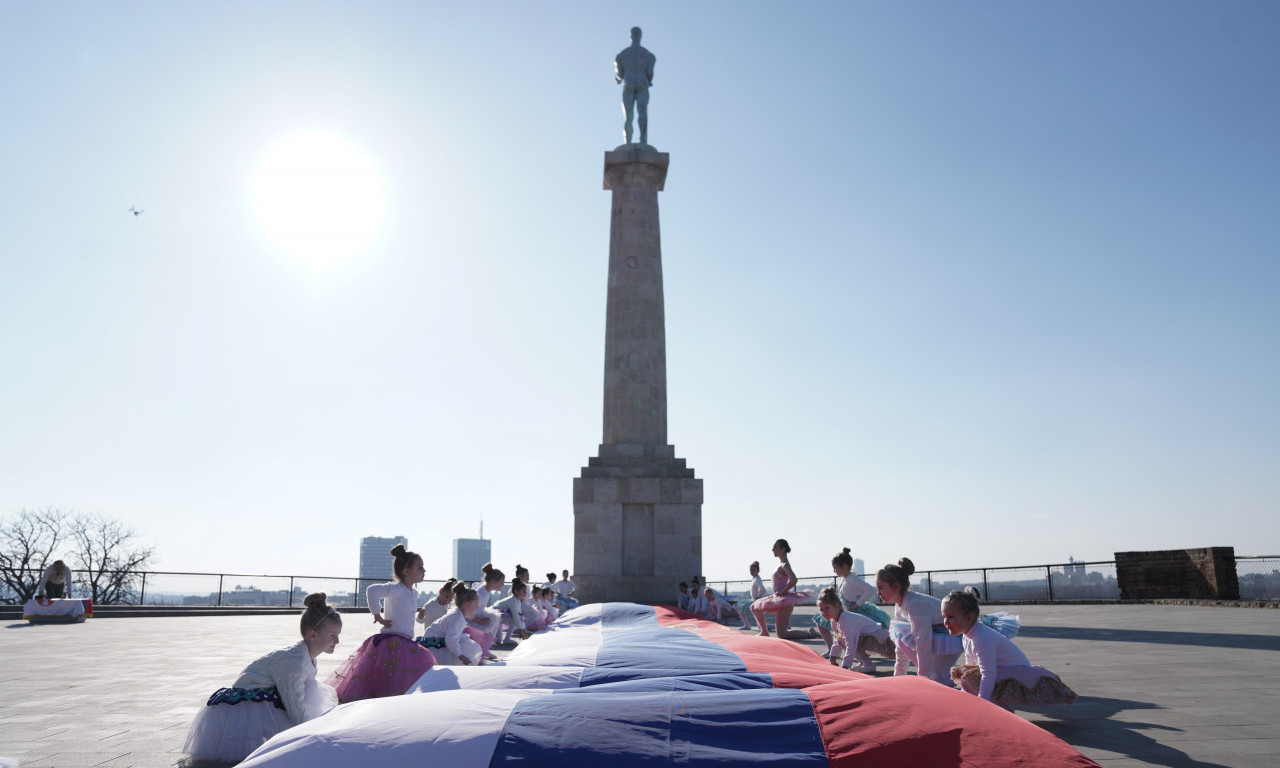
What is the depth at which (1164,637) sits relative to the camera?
12.3 m

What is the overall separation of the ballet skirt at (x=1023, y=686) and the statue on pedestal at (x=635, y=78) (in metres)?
20.6

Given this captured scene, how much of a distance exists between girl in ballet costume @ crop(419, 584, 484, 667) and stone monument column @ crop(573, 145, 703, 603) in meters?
11.5

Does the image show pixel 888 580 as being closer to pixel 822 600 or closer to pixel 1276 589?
pixel 822 600

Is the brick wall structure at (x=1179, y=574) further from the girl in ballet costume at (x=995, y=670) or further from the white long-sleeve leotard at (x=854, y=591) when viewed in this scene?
the girl in ballet costume at (x=995, y=670)

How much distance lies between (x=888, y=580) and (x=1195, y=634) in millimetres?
9148

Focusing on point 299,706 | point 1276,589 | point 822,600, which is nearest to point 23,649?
point 299,706

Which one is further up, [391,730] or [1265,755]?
[391,730]

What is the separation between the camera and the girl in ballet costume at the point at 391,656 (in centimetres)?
658

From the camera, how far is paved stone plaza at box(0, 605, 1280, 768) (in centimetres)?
520

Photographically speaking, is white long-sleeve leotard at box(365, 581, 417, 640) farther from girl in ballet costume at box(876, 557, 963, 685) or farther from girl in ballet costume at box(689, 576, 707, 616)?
girl in ballet costume at box(689, 576, 707, 616)

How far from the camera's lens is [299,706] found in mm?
5402

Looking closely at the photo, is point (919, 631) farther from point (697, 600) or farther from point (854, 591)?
point (697, 600)

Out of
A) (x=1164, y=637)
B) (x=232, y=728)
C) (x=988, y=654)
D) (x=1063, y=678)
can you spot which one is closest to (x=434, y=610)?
(x=232, y=728)

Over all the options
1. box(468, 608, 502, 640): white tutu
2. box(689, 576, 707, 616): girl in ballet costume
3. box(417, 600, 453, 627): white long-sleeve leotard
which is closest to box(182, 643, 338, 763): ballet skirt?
box(417, 600, 453, 627): white long-sleeve leotard
